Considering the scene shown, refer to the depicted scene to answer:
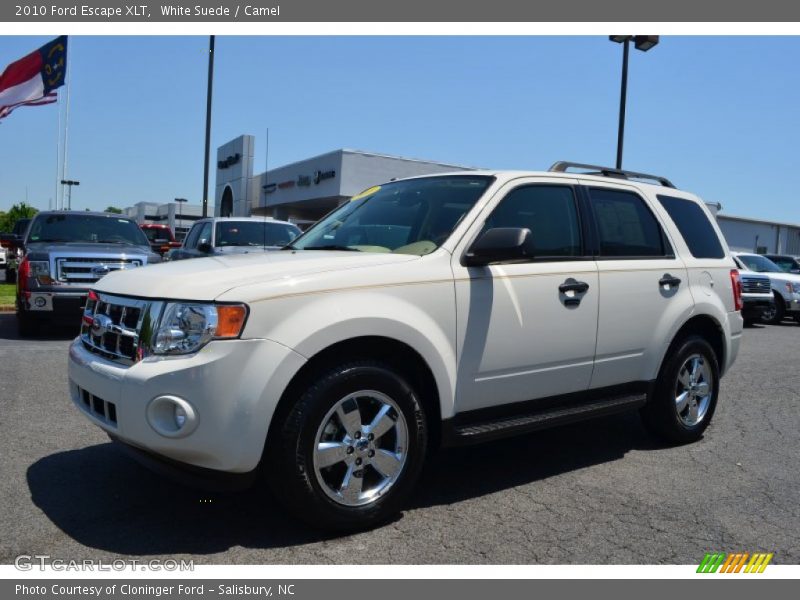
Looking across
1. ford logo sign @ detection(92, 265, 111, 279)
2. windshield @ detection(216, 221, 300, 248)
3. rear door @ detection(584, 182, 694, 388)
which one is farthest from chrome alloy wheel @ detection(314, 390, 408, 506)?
windshield @ detection(216, 221, 300, 248)

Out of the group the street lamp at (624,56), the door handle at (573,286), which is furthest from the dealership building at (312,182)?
the door handle at (573,286)

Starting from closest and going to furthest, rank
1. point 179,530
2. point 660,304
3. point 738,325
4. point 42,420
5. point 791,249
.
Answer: point 179,530 < point 660,304 < point 42,420 < point 738,325 < point 791,249

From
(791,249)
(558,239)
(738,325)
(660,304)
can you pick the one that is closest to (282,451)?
(558,239)

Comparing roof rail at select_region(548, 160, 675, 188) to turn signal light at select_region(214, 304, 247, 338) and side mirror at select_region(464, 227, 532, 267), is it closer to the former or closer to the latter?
side mirror at select_region(464, 227, 532, 267)

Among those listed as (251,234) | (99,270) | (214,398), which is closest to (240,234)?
(251,234)

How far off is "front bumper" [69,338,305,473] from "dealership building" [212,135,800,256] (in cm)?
2032

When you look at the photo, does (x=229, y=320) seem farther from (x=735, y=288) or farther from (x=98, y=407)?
(x=735, y=288)

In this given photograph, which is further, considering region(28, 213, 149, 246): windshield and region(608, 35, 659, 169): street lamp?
region(608, 35, 659, 169): street lamp

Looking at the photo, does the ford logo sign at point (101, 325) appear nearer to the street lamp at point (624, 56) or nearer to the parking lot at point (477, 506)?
the parking lot at point (477, 506)

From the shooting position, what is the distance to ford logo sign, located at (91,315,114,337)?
3617 mm

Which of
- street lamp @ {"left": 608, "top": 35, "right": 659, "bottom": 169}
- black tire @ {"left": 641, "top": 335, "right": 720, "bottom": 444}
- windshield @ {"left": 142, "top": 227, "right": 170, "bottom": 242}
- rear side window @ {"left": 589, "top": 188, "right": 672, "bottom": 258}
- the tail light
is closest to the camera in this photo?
rear side window @ {"left": 589, "top": 188, "right": 672, "bottom": 258}

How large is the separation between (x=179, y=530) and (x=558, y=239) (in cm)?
275

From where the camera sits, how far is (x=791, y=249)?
5741 cm

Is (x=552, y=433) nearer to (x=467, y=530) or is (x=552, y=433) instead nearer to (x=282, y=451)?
(x=467, y=530)
